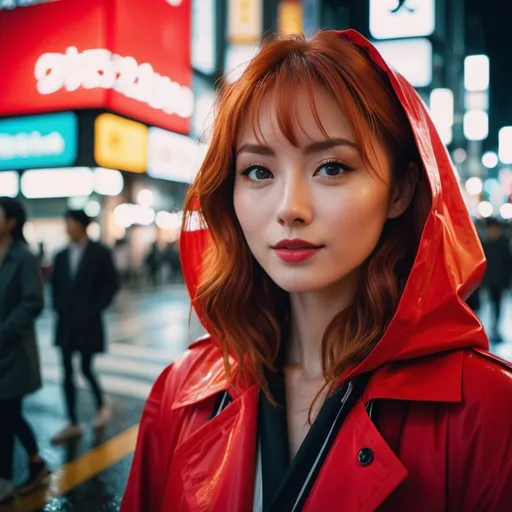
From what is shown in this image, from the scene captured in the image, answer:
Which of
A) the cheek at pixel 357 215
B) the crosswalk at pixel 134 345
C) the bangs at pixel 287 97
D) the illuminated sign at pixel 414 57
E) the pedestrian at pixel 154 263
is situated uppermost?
the illuminated sign at pixel 414 57

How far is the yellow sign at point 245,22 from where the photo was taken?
8.94 m

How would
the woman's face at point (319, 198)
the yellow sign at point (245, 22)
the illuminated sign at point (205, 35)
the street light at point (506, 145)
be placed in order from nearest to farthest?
the woman's face at point (319, 198)
the yellow sign at point (245, 22)
the illuminated sign at point (205, 35)
the street light at point (506, 145)

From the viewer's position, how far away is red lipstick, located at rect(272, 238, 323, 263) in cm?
107

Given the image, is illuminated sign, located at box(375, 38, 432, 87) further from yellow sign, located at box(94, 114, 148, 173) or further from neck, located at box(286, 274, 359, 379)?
neck, located at box(286, 274, 359, 379)

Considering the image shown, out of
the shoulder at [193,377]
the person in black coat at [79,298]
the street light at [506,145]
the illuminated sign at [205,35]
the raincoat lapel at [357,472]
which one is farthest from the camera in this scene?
the street light at [506,145]

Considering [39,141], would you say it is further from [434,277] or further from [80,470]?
[434,277]

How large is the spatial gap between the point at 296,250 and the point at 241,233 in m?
0.35

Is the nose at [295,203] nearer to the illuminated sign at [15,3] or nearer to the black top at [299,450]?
the black top at [299,450]

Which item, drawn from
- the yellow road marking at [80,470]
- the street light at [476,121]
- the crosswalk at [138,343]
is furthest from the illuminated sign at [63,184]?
the street light at [476,121]

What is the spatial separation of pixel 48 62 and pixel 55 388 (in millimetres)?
3664

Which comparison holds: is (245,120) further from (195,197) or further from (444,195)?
(444,195)

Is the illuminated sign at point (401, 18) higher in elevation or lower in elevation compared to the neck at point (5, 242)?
higher

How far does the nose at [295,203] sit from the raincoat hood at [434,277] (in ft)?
0.80

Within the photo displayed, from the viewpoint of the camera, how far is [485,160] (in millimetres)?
34875
